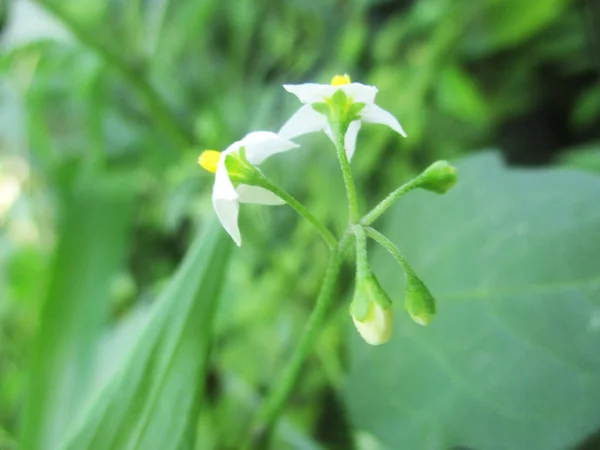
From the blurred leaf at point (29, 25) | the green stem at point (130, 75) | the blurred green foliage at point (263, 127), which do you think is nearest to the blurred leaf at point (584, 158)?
the blurred green foliage at point (263, 127)

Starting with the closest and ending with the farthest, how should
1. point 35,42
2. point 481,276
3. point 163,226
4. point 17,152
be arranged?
point 481,276
point 35,42
point 163,226
point 17,152

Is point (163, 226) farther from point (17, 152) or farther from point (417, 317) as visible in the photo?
point (417, 317)

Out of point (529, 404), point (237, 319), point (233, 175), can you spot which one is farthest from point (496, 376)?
point (237, 319)

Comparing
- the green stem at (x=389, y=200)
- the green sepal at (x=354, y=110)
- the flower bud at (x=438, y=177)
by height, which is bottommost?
the green stem at (x=389, y=200)

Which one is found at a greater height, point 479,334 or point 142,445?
point 479,334

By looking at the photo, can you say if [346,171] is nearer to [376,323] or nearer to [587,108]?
[376,323]

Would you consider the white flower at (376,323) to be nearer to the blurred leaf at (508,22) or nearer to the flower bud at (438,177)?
the flower bud at (438,177)

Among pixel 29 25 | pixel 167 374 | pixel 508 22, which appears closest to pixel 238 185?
pixel 167 374
